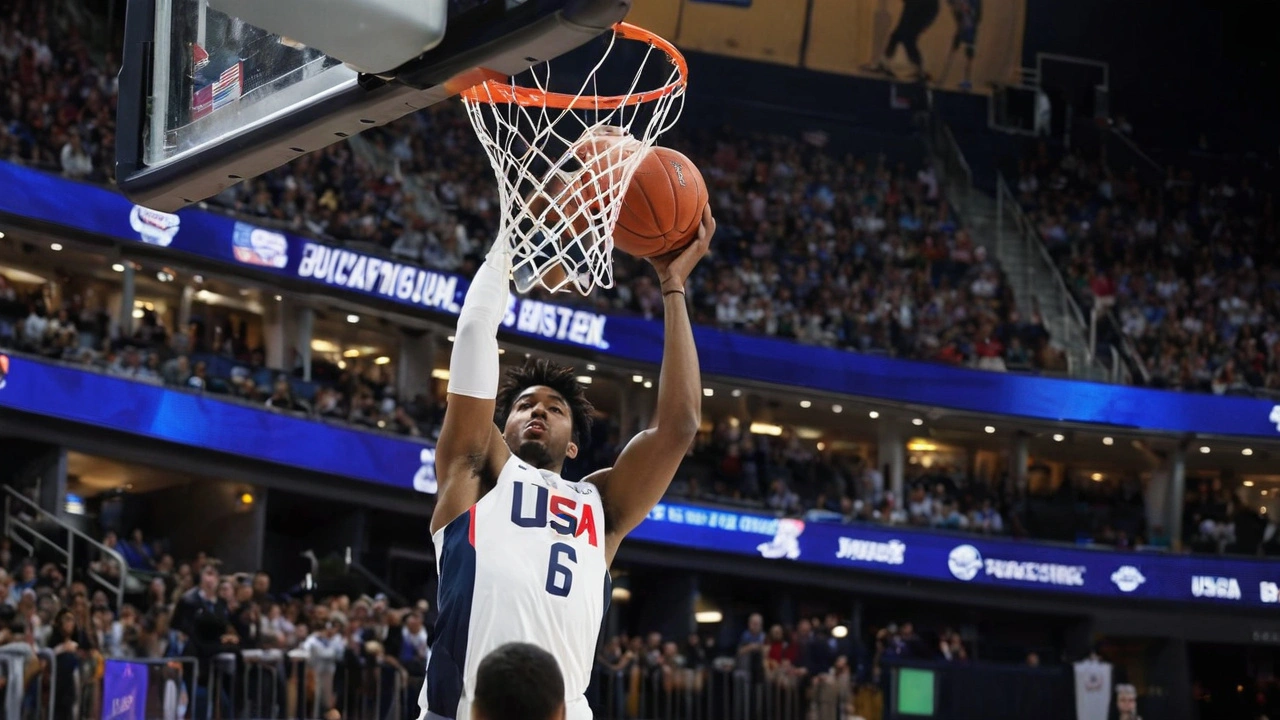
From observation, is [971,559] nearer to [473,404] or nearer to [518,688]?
[473,404]

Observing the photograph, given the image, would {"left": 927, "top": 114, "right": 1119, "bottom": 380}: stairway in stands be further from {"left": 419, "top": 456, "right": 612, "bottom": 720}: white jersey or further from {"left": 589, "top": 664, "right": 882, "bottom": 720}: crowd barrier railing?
{"left": 419, "top": 456, "right": 612, "bottom": 720}: white jersey

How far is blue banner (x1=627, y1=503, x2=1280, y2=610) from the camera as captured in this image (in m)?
24.8

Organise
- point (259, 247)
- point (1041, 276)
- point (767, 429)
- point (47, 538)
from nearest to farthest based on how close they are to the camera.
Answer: point (47, 538) → point (259, 247) → point (767, 429) → point (1041, 276)

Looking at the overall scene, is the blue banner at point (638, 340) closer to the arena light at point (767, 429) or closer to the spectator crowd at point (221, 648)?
the arena light at point (767, 429)

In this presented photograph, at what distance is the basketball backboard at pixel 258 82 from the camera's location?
11.7 ft

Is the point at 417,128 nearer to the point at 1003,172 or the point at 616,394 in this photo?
the point at 616,394

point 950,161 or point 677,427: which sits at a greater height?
point 950,161

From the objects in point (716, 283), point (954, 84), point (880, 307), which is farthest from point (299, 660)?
point (954, 84)

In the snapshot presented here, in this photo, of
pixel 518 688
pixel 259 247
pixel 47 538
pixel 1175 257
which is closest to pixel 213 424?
pixel 259 247

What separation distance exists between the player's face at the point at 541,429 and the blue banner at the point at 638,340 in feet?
49.6

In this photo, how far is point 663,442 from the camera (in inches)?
182

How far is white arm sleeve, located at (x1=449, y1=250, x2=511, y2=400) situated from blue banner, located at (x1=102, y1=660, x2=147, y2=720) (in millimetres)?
7844

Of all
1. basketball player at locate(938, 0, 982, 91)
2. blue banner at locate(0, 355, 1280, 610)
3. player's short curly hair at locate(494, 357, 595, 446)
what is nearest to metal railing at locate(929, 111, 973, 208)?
basketball player at locate(938, 0, 982, 91)

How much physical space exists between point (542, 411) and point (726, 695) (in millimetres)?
13622
